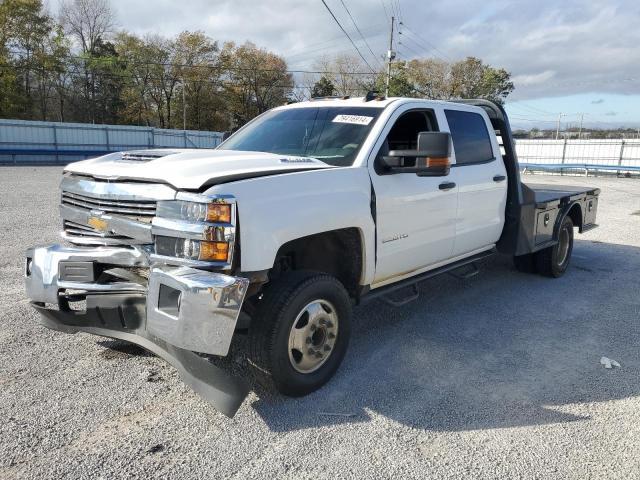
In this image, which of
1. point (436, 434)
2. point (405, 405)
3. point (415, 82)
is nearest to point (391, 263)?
point (405, 405)

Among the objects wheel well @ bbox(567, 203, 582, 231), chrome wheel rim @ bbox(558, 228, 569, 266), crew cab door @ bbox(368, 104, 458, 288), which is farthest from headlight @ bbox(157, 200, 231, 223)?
wheel well @ bbox(567, 203, 582, 231)

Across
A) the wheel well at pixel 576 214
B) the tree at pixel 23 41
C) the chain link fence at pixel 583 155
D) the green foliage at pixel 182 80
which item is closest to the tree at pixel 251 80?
the green foliage at pixel 182 80

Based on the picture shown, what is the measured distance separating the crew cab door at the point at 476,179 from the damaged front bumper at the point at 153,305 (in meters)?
2.73

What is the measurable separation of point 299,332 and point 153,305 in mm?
936

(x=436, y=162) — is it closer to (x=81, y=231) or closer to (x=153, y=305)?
(x=153, y=305)

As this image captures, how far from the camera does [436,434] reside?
3.04 meters

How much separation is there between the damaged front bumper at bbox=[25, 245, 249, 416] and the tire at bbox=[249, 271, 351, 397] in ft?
0.96

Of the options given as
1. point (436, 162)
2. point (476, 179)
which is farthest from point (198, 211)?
point (476, 179)

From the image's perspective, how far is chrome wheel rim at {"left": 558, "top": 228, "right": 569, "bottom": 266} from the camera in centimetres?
667

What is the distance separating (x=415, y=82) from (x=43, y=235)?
54.3m

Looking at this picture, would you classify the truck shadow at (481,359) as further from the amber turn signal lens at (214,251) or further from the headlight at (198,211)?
the headlight at (198,211)

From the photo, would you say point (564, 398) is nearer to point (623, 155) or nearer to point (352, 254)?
point (352, 254)

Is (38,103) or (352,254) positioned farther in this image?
(38,103)

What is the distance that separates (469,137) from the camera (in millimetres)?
5090
